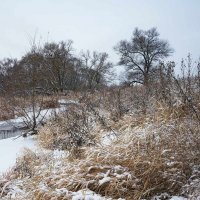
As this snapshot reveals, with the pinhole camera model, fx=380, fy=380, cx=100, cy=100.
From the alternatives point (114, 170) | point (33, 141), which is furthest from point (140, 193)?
point (33, 141)

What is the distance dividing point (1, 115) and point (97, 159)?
42.0 ft

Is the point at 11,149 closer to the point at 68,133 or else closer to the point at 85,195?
the point at 68,133

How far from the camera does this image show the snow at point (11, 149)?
7639 millimetres

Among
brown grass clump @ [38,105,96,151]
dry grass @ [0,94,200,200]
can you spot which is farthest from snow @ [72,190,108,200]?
brown grass clump @ [38,105,96,151]

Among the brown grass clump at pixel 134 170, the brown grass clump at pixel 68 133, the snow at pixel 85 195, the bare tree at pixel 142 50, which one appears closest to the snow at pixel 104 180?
the brown grass clump at pixel 134 170

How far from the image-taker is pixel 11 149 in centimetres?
948

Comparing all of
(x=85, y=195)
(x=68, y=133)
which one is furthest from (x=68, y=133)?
(x=85, y=195)

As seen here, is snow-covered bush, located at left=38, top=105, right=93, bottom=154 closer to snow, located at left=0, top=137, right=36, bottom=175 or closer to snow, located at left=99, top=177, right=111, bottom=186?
snow, located at left=0, top=137, right=36, bottom=175

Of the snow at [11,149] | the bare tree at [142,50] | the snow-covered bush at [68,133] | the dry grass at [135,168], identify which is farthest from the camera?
the bare tree at [142,50]

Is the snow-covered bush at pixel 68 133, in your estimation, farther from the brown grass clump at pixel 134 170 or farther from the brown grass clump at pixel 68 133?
the brown grass clump at pixel 134 170

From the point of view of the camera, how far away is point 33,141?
1022 cm

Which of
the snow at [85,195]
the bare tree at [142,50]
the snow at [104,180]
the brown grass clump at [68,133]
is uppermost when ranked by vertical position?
the bare tree at [142,50]

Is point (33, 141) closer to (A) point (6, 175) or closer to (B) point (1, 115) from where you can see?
(A) point (6, 175)

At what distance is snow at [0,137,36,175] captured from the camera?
7.64m
